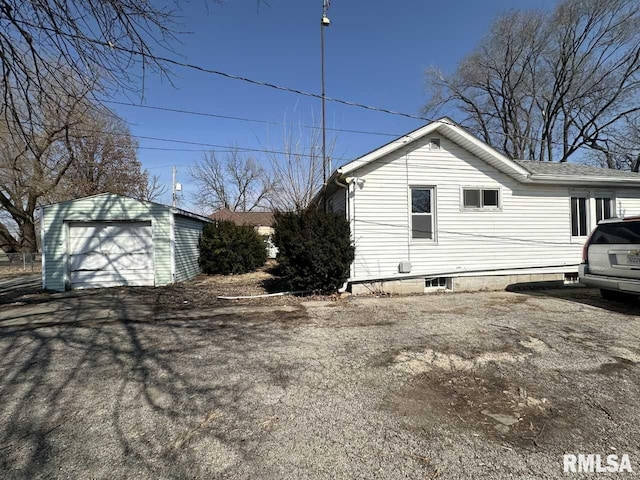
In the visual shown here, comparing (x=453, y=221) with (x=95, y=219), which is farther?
(x=95, y=219)

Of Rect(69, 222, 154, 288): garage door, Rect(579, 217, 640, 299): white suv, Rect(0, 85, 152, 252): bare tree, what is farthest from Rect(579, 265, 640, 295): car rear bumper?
Rect(0, 85, 152, 252): bare tree

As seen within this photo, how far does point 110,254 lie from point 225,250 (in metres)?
4.02

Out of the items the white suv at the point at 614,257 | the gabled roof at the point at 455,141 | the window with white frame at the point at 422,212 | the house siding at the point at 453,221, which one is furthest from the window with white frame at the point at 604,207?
the window with white frame at the point at 422,212

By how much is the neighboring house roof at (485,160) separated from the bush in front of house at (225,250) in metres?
6.00

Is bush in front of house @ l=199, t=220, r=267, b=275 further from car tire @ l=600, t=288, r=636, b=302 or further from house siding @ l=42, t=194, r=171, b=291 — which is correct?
car tire @ l=600, t=288, r=636, b=302

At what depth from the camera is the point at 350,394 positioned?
3.06 m

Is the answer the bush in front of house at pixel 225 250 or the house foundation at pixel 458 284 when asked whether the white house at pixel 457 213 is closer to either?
the house foundation at pixel 458 284

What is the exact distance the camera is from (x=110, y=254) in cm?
1012

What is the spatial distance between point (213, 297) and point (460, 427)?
22.3 ft

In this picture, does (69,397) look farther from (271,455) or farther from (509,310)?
(509,310)

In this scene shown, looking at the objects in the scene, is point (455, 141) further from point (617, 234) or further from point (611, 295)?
point (611, 295)

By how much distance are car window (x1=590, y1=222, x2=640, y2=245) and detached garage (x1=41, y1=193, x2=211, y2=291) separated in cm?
1094

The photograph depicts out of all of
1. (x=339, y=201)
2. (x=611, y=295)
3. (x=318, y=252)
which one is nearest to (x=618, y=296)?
(x=611, y=295)

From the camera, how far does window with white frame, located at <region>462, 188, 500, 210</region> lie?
28.8 feet
